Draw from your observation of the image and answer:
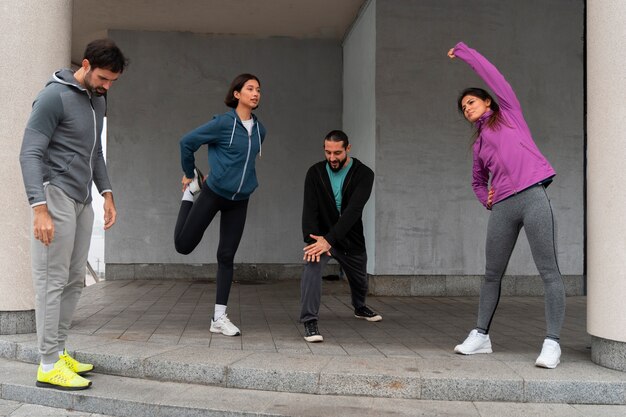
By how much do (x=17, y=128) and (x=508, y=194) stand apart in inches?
151

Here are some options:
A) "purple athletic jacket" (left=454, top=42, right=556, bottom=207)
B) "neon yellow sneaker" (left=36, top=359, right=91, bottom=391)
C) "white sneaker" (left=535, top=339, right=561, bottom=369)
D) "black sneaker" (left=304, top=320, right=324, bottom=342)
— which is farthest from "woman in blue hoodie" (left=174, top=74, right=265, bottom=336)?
"white sneaker" (left=535, top=339, right=561, bottom=369)

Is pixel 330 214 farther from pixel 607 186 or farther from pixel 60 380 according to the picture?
pixel 60 380

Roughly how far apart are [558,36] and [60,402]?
27.7 feet

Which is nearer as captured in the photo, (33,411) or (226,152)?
(33,411)

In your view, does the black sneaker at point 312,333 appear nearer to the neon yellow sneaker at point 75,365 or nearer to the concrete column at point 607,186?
the neon yellow sneaker at point 75,365

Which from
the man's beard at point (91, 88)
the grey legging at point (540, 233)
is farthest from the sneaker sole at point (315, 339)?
the man's beard at point (91, 88)

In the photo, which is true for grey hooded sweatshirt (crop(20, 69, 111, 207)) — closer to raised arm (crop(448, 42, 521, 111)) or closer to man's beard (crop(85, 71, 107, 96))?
man's beard (crop(85, 71, 107, 96))

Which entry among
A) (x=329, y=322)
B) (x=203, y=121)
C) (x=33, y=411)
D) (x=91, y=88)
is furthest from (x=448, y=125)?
(x=33, y=411)

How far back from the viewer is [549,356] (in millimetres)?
4324

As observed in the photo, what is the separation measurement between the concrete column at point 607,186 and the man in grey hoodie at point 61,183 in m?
3.14

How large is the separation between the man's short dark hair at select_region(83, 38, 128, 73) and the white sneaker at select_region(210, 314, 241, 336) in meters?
2.42

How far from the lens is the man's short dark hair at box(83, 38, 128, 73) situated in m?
3.86

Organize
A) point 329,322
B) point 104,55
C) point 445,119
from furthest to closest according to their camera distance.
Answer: point 445,119
point 329,322
point 104,55

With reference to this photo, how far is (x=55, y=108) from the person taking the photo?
12.6 ft
